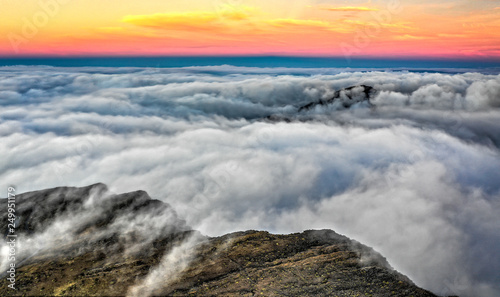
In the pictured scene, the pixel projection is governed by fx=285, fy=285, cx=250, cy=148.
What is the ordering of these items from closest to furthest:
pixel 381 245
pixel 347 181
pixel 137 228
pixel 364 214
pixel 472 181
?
1. pixel 137 228
2. pixel 381 245
3. pixel 364 214
4. pixel 347 181
5. pixel 472 181

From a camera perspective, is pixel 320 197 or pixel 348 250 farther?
pixel 320 197

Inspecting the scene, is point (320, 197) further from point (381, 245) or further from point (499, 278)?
point (499, 278)

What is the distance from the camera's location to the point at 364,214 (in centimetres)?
10812

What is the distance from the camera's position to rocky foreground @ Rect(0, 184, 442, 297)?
109ft

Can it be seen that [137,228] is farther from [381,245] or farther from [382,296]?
[381,245]

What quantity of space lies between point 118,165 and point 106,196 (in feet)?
410

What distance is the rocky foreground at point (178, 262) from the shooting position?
33188 millimetres

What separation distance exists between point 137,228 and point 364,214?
85478 millimetres

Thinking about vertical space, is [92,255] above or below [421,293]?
below

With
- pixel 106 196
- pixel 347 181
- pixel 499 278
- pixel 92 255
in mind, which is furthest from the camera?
pixel 347 181

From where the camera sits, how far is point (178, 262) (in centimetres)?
3997

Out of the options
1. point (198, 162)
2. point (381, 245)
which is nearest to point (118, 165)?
point (198, 162)

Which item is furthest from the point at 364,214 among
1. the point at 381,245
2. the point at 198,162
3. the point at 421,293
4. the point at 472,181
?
the point at 472,181

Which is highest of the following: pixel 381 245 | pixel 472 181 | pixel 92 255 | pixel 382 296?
pixel 382 296
